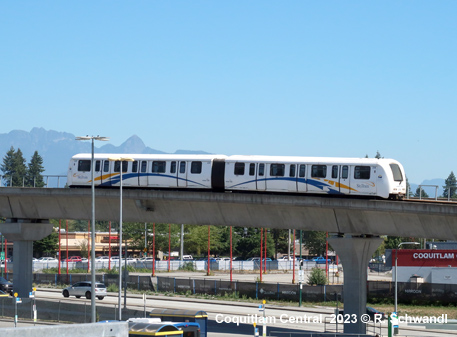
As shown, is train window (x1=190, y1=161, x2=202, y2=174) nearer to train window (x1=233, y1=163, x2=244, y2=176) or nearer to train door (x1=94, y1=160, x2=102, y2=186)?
train window (x1=233, y1=163, x2=244, y2=176)

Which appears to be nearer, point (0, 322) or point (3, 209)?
point (0, 322)

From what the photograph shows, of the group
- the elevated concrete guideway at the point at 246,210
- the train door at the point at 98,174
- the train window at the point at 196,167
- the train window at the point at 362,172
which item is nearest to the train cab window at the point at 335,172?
the train window at the point at 362,172

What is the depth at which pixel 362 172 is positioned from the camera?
1639 inches

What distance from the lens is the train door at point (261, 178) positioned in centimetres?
4450

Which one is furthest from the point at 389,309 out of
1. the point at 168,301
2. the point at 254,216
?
the point at 254,216

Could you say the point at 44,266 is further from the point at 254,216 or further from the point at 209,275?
the point at 254,216

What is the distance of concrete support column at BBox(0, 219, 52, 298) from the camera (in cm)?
5219

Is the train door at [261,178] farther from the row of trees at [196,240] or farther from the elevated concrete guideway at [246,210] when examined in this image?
the row of trees at [196,240]

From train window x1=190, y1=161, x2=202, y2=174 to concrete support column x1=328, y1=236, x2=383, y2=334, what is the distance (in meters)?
10.1

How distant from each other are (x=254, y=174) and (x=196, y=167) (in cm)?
412

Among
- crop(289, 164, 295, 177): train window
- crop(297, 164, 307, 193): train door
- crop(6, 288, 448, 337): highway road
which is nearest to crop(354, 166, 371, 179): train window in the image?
crop(297, 164, 307, 193): train door

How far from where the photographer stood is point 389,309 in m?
61.4

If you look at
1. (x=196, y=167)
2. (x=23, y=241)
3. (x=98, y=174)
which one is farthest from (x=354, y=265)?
(x=23, y=241)

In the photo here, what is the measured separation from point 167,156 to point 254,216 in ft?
24.2
